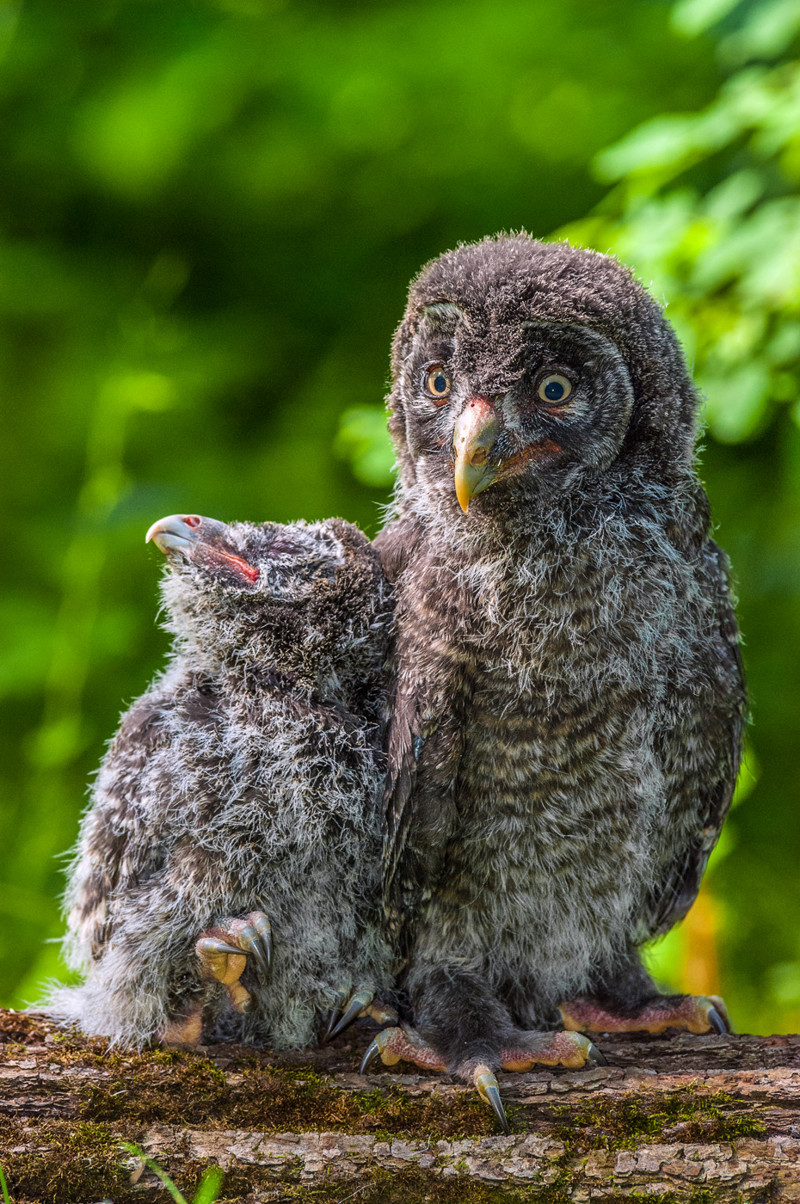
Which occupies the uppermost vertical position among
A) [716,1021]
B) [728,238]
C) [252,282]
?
[252,282]

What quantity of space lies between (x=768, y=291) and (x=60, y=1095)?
248cm

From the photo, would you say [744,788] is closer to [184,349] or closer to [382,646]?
[382,646]

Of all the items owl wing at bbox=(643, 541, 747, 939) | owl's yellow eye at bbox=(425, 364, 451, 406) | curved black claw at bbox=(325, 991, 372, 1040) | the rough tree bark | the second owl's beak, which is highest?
owl's yellow eye at bbox=(425, 364, 451, 406)

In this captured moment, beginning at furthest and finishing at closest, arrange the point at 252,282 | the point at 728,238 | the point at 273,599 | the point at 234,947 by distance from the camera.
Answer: the point at 252,282
the point at 728,238
the point at 273,599
the point at 234,947

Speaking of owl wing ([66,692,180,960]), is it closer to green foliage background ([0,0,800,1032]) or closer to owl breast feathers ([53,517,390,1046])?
owl breast feathers ([53,517,390,1046])

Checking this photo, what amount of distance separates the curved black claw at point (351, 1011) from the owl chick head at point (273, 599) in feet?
2.21

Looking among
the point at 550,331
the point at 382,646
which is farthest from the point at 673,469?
the point at 382,646

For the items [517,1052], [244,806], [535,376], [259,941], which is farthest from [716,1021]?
[535,376]

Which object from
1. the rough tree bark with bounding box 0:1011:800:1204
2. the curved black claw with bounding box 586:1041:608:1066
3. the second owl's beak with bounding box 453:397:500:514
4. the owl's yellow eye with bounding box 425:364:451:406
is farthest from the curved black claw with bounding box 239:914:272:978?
the owl's yellow eye with bounding box 425:364:451:406

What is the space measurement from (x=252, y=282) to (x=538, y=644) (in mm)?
2944

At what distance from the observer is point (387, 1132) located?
2.17m

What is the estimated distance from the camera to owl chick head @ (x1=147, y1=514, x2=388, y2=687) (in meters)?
2.51

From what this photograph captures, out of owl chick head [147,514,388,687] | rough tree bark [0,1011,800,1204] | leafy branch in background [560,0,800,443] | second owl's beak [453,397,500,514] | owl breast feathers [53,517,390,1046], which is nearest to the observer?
rough tree bark [0,1011,800,1204]

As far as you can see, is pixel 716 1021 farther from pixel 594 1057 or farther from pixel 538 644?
pixel 538 644
